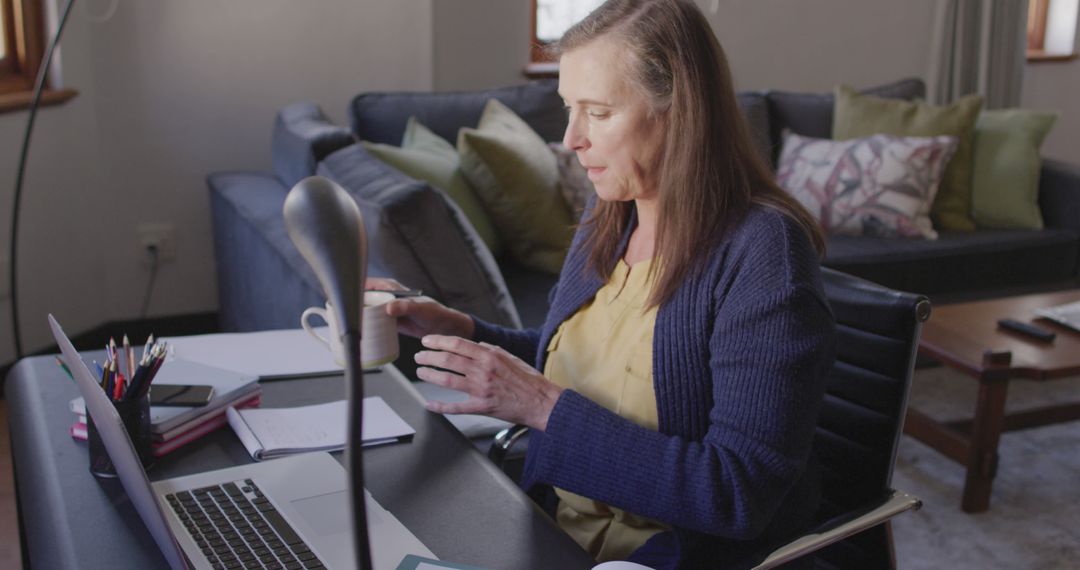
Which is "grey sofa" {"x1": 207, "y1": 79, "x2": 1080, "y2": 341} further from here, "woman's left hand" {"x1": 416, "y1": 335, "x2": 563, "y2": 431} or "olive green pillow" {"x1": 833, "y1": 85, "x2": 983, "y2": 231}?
"woman's left hand" {"x1": 416, "y1": 335, "x2": 563, "y2": 431}

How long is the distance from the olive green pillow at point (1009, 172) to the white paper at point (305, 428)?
2.96 m

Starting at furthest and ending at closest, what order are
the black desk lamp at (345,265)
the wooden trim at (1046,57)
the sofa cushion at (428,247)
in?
the wooden trim at (1046,57), the sofa cushion at (428,247), the black desk lamp at (345,265)

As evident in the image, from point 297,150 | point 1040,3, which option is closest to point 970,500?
point 297,150

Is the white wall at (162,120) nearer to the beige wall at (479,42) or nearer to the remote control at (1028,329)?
the beige wall at (479,42)

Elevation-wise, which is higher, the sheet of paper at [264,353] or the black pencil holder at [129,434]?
the black pencil holder at [129,434]

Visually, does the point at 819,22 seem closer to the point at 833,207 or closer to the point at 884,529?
the point at 833,207

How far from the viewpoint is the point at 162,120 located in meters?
3.35

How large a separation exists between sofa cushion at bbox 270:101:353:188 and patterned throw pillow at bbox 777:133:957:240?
158 centimetres

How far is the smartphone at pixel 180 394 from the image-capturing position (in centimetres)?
124

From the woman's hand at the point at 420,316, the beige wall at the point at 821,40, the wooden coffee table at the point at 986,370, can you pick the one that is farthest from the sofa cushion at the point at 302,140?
the beige wall at the point at 821,40

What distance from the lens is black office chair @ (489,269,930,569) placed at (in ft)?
4.40

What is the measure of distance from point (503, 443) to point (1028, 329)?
173 cm

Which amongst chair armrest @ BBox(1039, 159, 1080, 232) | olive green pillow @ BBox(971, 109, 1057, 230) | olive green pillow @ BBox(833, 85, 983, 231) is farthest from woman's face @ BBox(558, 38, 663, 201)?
chair armrest @ BBox(1039, 159, 1080, 232)

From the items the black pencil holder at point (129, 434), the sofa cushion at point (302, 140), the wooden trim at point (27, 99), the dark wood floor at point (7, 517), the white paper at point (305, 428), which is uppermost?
the wooden trim at point (27, 99)
